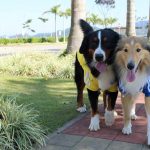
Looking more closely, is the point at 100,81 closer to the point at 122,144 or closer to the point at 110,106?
the point at 110,106

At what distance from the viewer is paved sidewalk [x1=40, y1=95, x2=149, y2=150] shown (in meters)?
4.70

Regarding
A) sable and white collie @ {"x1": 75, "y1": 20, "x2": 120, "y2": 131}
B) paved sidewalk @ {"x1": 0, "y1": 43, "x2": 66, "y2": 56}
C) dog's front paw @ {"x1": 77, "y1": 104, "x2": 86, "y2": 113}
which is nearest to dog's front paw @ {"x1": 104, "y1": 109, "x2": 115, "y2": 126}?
sable and white collie @ {"x1": 75, "y1": 20, "x2": 120, "y2": 131}

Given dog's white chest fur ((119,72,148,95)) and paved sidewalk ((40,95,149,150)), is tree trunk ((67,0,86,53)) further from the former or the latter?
dog's white chest fur ((119,72,148,95))

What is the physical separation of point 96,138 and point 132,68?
1.22 meters

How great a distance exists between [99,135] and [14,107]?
132 cm

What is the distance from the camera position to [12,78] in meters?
10.6

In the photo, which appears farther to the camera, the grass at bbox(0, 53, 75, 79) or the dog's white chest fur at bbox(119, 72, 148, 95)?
the grass at bbox(0, 53, 75, 79)

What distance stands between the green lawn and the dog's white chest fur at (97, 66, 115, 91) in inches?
40.8

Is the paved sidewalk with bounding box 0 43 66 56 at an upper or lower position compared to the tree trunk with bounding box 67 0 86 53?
lower

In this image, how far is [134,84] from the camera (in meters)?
4.82

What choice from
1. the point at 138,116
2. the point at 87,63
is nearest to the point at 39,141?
the point at 87,63

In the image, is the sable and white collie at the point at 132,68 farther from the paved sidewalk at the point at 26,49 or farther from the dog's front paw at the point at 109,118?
the paved sidewalk at the point at 26,49

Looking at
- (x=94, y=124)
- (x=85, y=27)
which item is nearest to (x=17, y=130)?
(x=94, y=124)

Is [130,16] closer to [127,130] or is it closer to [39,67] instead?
[39,67]
